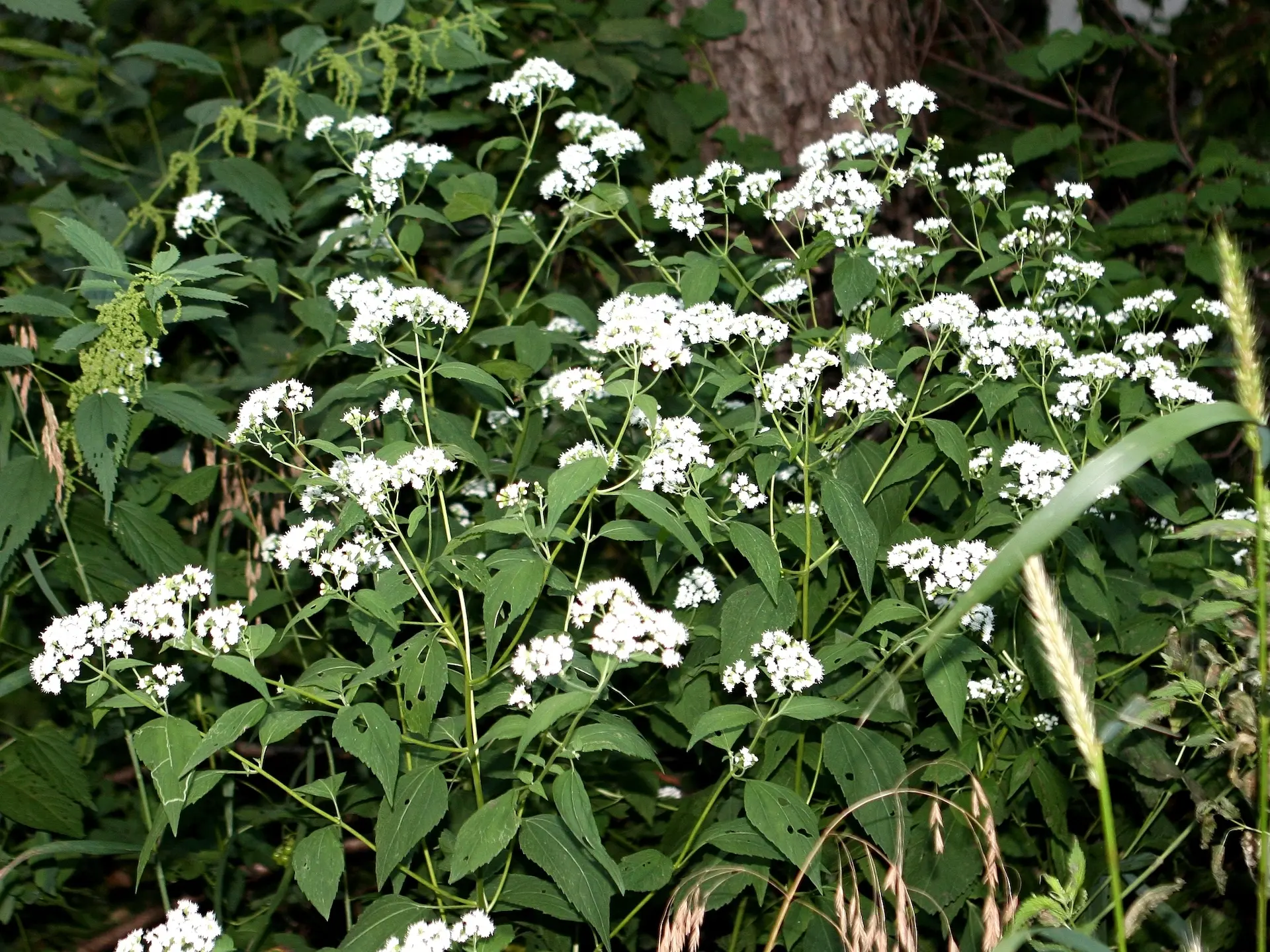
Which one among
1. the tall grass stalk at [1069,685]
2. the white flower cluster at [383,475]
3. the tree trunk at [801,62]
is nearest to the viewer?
the tall grass stalk at [1069,685]

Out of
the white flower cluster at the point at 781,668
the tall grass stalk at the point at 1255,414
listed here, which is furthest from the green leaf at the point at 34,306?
the tall grass stalk at the point at 1255,414

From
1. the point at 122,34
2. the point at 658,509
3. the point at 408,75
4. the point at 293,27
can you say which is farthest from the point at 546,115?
the point at 658,509

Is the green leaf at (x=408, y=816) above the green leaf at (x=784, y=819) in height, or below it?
above

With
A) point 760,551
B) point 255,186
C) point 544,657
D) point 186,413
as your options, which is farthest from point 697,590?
point 255,186

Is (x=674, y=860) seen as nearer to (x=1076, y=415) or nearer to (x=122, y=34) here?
(x=1076, y=415)

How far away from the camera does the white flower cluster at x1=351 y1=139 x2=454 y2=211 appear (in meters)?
2.90

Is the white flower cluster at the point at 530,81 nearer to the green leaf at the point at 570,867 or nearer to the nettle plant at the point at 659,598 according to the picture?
the nettle plant at the point at 659,598

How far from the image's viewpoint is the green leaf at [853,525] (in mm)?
2244

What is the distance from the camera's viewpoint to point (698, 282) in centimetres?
263

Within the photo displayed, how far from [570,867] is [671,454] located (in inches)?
30.2

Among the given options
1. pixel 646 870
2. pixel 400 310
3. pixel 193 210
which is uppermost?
pixel 193 210

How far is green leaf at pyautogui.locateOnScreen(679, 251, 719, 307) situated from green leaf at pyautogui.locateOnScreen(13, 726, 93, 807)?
1817 millimetres

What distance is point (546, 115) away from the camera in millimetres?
4113

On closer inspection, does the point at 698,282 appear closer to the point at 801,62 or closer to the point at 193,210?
the point at 193,210
